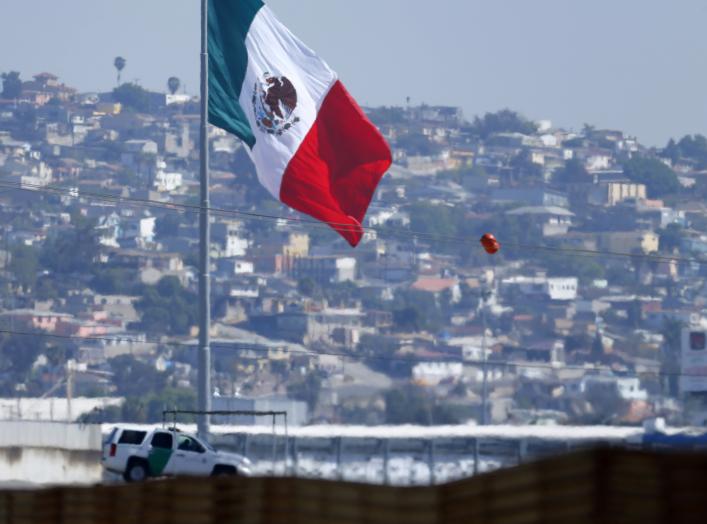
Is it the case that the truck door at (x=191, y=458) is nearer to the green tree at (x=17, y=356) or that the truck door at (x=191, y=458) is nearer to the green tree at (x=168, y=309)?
the green tree at (x=17, y=356)

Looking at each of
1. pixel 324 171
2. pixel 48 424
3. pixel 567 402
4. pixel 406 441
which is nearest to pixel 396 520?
pixel 324 171

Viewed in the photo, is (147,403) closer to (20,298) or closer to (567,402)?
(567,402)

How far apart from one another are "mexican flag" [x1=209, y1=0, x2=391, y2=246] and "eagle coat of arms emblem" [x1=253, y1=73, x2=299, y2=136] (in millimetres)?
13

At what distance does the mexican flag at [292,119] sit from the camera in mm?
27594

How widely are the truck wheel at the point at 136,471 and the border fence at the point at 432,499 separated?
47.8 feet

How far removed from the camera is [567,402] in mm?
121125

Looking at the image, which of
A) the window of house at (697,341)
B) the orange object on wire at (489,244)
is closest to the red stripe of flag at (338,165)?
the orange object on wire at (489,244)

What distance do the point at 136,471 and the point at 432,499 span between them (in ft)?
58.9

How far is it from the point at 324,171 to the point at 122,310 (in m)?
166

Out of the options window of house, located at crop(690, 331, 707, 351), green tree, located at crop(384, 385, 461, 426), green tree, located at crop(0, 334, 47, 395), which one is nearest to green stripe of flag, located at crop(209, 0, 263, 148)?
window of house, located at crop(690, 331, 707, 351)

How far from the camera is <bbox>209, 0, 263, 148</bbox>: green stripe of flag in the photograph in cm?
2803

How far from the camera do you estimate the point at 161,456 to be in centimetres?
2798

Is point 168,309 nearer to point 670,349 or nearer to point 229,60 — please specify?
point 670,349

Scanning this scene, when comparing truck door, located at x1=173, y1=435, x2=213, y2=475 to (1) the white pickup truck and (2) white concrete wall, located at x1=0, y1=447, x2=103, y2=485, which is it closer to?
(1) the white pickup truck
